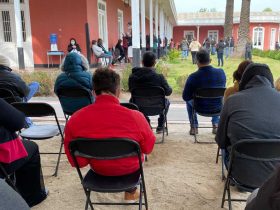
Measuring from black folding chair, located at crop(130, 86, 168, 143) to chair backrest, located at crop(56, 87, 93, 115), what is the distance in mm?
673

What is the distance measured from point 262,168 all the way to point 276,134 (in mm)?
278

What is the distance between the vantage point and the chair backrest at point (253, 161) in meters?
2.36

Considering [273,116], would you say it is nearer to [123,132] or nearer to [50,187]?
[123,132]

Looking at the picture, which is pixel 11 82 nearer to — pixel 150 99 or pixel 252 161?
pixel 150 99

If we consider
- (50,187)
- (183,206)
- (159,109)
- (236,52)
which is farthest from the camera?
(236,52)

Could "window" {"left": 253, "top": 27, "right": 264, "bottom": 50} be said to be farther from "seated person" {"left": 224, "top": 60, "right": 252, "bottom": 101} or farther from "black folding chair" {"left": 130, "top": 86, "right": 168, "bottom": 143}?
"seated person" {"left": 224, "top": 60, "right": 252, "bottom": 101}

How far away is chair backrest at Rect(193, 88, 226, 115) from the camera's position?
4644mm

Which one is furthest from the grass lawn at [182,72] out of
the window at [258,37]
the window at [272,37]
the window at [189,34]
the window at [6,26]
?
the window at [189,34]

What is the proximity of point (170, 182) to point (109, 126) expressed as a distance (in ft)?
4.68

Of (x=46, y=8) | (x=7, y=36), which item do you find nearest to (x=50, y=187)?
(x=46, y=8)

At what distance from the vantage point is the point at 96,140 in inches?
92.0

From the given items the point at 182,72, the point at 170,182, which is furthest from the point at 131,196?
the point at 182,72

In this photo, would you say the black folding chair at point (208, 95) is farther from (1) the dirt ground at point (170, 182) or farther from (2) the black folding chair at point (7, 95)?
(2) the black folding chair at point (7, 95)

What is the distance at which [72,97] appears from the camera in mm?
4523
